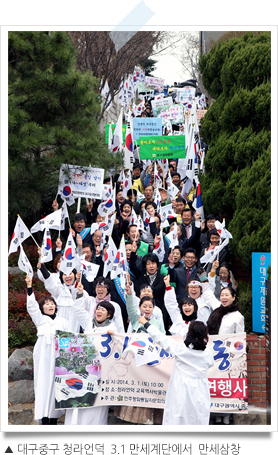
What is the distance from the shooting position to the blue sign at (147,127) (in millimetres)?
12125

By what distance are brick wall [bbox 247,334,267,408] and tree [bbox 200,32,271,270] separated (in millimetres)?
1514

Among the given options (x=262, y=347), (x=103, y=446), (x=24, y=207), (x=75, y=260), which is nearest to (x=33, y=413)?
(x=103, y=446)

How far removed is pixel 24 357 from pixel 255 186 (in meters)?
4.14

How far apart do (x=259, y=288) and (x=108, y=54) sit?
14234mm

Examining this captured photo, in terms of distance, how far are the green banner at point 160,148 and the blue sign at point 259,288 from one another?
461 cm

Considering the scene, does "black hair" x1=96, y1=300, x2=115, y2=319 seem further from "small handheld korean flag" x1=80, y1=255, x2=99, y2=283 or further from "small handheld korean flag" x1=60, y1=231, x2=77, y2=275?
"small handheld korean flag" x1=80, y1=255, x2=99, y2=283

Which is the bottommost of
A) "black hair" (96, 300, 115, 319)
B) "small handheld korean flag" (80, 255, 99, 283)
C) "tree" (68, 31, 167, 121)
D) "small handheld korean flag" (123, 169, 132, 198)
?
"black hair" (96, 300, 115, 319)

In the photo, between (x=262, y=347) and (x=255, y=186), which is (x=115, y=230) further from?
(x=262, y=347)

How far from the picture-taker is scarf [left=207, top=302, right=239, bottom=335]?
625cm

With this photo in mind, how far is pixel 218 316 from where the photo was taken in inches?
247

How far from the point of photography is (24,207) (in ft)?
31.4

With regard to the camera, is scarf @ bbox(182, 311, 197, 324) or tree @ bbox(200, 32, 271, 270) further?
tree @ bbox(200, 32, 271, 270)

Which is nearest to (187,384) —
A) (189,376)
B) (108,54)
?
(189,376)

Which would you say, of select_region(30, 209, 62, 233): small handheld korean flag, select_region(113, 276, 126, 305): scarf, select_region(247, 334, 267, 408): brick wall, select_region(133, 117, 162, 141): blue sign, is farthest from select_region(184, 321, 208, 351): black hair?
select_region(133, 117, 162, 141): blue sign
